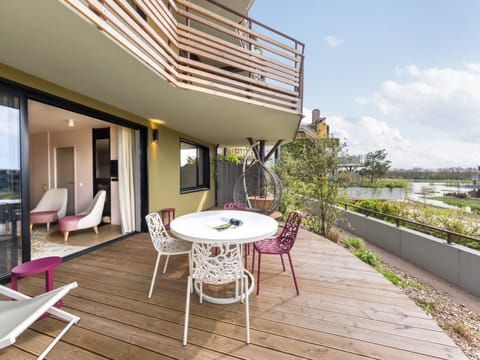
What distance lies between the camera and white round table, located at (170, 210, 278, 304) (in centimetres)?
159

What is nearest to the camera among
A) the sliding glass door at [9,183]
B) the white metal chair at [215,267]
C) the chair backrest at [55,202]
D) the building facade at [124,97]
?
the white metal chair at [215,267]

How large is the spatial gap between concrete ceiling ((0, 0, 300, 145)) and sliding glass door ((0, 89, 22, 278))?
1.60 ft

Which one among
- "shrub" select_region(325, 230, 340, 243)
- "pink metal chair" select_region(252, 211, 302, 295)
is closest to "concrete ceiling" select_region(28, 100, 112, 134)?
"pink metal chair" select_region(252, 211, 302, 295)

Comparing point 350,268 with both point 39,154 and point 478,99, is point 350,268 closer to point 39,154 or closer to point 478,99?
point 39,154

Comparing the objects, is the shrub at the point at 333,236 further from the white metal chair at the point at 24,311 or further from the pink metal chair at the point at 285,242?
the white metal chair at the point at 24,311

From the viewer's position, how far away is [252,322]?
1.63m

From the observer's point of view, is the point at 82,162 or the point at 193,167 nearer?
the point at 82,162

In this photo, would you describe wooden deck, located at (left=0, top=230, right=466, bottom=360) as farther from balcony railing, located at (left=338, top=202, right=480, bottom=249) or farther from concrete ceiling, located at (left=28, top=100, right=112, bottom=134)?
concrete ceiling, located at (left=28, top=100, right=112, bottom=134)

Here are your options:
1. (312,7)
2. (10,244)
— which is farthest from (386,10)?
(10,244)

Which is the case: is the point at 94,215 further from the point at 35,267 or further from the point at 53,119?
the point at 35,267

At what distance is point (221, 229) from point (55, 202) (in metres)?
4.96

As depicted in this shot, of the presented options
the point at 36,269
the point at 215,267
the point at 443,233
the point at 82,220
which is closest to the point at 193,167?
the point at 82,220

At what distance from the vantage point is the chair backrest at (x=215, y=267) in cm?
155

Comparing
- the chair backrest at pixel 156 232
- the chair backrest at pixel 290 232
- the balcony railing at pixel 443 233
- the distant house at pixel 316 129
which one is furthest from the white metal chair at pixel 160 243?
the balcony railing at pixel 443 233
